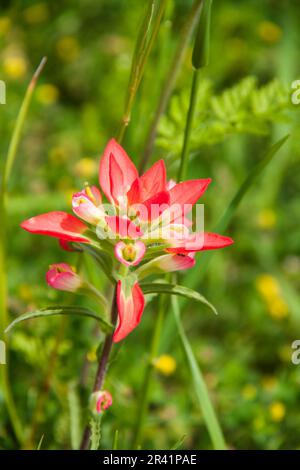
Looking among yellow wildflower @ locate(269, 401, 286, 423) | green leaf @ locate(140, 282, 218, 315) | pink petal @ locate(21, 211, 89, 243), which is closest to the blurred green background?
yellow wildflower @ locate(269, 401, 286, 423)

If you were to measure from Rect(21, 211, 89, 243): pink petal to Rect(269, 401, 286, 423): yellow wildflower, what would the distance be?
0.87 metres

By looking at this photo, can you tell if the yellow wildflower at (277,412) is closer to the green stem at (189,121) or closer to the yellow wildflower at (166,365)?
the yellow wildflower at (166,365)

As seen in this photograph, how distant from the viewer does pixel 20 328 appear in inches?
67.6

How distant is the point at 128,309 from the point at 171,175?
53.8 inches

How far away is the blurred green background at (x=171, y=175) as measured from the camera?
152cm

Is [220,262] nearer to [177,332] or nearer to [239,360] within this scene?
[239,360]

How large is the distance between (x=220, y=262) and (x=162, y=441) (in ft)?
2.29

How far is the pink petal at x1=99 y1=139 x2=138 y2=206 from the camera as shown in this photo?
3.56 ft

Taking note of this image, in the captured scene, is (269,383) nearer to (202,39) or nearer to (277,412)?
(277,412)

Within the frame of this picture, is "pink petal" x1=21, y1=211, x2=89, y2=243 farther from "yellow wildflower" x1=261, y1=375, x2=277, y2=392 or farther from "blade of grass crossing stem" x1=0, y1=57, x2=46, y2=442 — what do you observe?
"yellow wildflower" x1=261, y1=375, x2=277, y2=392

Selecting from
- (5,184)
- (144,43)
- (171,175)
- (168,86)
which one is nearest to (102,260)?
(5,184)

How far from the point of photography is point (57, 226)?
1.03m

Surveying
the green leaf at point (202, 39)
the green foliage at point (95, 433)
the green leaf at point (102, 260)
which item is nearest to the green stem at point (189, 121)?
the green leaf at point (202, 39)
